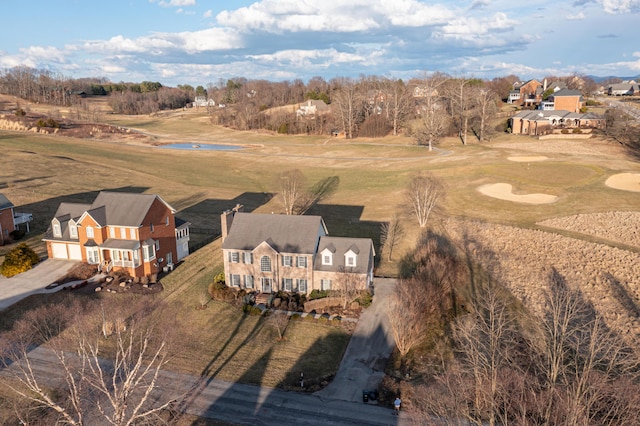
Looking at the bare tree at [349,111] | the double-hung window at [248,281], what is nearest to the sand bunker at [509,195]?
the double-hung window at [248,281]

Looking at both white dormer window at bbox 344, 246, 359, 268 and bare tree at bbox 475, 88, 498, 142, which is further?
bare tree at bbox 475, 88, 498, 142

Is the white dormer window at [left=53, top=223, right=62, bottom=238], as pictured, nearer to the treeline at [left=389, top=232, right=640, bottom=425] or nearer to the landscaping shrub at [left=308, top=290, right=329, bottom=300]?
the landscaping shrub at [left=308, top=290, right=329, bottom=300]

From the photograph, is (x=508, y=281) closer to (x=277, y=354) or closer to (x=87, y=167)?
(x=277, y=354)

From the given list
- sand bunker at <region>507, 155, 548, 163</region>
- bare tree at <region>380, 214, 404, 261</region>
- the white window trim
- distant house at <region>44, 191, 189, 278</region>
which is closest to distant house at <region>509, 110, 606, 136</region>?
sand bunker at <region>507, 155, 548, 163</region>

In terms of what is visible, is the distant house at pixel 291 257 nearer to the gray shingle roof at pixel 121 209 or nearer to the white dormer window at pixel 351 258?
the white dormer window at pixel 351 258

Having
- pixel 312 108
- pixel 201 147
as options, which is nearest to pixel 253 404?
pixel 201 147

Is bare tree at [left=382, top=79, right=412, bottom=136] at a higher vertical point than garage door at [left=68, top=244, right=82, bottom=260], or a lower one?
higher
